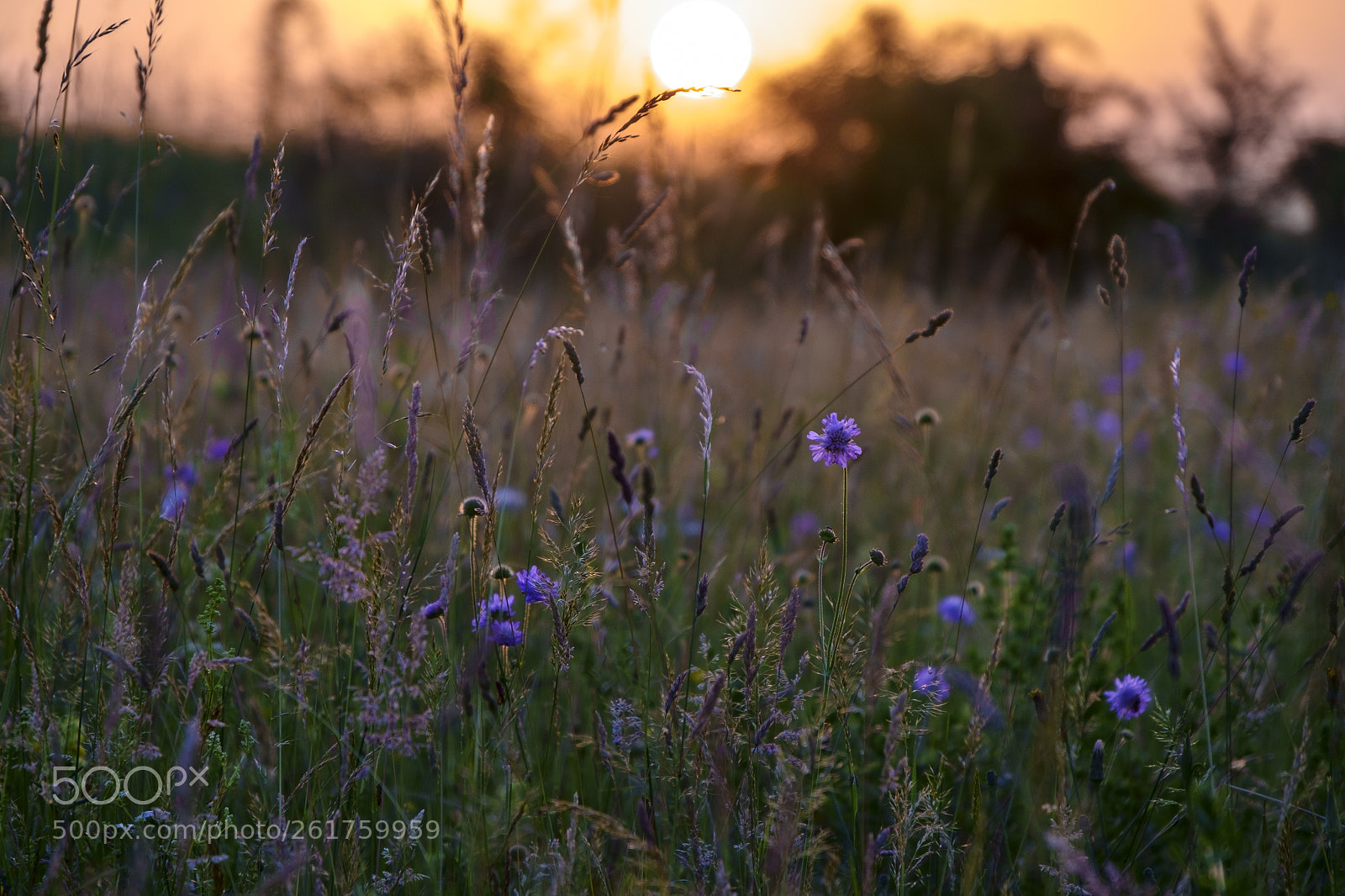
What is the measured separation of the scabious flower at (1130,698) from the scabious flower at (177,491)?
4.23 ft

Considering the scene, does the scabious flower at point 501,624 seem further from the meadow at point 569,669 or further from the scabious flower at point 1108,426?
the scabious flower at point 1108,426

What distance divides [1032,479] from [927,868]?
6.51 ft

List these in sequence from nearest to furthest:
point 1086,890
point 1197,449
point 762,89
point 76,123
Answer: point 1086,890
point 76,123
point 1197,449
point 762,89

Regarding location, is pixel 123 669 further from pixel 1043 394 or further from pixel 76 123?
pixel 1043 394

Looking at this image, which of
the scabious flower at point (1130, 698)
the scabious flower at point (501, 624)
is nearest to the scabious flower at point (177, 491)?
the scabious flower at point (501, 624)

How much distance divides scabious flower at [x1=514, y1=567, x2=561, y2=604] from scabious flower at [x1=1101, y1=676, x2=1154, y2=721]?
0.82 m

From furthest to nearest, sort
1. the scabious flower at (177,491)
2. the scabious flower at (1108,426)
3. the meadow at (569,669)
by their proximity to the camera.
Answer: the scabious flower at (1108,426)
the scabious flower at (177,491)
the meadow at (569,669)

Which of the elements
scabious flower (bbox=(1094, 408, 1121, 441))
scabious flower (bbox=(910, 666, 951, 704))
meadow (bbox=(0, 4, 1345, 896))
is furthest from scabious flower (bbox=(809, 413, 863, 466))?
scabious flower (bbox=(1094, 408, 1121, 441))

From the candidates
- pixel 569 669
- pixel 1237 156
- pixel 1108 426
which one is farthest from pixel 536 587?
pixel 1237 156

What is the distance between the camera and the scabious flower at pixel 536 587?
1.07 meters

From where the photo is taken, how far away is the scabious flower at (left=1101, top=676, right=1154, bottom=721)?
1228mm

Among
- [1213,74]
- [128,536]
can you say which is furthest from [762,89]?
[128,536]

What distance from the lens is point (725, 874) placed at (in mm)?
860

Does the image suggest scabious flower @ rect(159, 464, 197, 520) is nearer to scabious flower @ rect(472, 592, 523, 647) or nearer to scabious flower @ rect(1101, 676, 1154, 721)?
scabious flower @ rect(472, 592, 523, 647)
